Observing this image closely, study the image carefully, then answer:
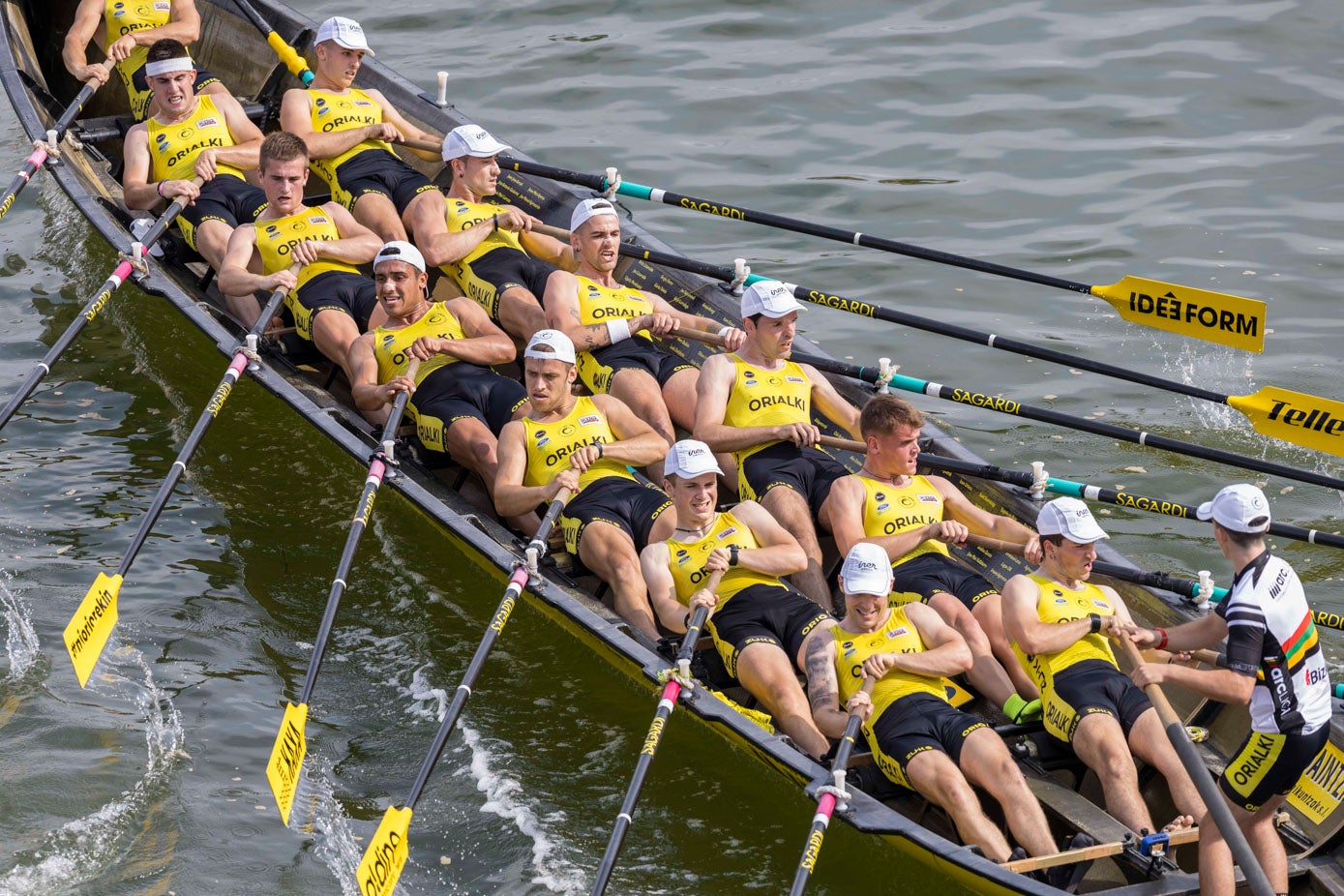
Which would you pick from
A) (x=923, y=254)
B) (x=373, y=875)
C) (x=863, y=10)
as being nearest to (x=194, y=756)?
(x=373, y=875)

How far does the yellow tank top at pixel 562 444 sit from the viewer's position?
30.9 ft

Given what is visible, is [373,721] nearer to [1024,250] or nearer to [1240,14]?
[1024,250]

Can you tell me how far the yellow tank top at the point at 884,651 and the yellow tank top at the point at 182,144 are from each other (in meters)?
6.48

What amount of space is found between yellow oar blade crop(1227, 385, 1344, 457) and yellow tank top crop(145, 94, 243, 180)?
293 inches

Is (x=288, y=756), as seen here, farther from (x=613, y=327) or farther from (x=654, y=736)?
(x=613, y=327)

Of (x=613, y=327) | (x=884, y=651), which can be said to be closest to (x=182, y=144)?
(x=613, y=327)

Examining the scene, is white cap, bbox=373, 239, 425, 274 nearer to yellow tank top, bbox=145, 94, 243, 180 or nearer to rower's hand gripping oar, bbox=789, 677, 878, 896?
yellow tank top, bbox=145, 94, 243, 180

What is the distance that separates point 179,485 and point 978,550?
18.3 feet

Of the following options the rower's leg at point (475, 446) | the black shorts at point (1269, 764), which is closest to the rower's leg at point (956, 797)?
the black shorts at point (1269, 764)

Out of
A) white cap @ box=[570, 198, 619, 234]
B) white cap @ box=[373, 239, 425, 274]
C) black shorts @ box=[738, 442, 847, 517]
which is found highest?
white cap @ box=[570, 198, 619, 234]

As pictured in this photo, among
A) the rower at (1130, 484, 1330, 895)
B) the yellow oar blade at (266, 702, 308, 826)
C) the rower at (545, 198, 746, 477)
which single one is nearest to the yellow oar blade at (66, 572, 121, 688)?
the yellow oar blade at (266, 702, 308, 826)

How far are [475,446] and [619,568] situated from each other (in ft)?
4.83

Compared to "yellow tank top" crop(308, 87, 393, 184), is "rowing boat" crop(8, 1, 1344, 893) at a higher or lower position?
lower

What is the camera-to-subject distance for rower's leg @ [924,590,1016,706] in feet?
27.1
